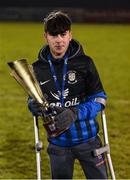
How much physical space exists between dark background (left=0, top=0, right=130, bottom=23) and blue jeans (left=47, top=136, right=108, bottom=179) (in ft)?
94.5

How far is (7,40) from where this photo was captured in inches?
849

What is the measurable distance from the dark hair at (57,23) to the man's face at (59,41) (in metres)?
0.03

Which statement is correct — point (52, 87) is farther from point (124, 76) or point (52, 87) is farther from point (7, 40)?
point (7, 40)

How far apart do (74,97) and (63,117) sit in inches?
13.7

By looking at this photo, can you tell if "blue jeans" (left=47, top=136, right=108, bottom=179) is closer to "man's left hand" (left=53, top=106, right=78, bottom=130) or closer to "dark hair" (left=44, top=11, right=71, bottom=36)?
"man's left hand" (left=53, top=106, right=78, bottom=130)

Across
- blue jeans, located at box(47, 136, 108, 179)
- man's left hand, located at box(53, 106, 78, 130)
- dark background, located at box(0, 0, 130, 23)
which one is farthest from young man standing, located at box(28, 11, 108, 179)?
dark background, located at box(0, 0, 130, 23)

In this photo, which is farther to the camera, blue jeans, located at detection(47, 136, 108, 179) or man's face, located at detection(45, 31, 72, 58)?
blue jeans, located at detection(47, 136, 108, 179)

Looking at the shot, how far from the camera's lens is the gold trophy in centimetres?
317

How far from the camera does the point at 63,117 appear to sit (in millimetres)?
3416

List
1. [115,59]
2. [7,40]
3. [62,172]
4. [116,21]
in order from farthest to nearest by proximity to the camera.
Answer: [116,21] < [7,40] < [115,59] < [62,172]

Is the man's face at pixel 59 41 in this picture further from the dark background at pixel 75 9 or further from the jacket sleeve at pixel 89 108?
the dark background at pixel 75 9

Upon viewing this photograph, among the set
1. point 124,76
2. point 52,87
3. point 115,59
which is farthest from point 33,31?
point 52,87

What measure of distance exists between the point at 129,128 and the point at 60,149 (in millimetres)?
4334

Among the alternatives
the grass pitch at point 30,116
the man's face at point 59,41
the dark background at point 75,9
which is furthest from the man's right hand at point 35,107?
the dark background at point 75,9
